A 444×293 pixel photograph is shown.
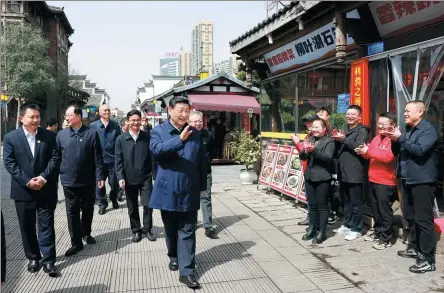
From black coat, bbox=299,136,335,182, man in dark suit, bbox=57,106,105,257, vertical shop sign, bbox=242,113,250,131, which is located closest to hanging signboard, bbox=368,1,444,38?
black coat, bbox=299,136,335,182

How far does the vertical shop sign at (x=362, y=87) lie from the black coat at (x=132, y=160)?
10.5 feet

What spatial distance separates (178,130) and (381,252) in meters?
2.96

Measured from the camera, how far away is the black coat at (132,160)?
533 cm

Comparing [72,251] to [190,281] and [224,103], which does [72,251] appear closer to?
[190,281]

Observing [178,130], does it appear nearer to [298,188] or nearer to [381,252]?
[381,252]

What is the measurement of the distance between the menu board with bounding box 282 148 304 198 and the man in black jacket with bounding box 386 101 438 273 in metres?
3.26

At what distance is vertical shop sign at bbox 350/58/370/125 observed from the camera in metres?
5.68

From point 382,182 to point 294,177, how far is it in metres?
2.92

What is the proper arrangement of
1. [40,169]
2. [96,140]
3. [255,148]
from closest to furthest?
[40,169] < [96,140] < [255,148]

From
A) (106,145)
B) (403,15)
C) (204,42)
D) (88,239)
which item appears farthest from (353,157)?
(204,42)

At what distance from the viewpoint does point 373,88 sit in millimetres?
5734

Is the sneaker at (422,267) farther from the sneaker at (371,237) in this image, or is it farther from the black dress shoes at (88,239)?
the black dress shoes at (88,239)

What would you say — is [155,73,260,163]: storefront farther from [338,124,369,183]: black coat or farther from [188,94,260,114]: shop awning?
[338,124,369,183]: black coat

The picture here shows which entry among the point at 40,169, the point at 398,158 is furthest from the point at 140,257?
the point at 398,158
